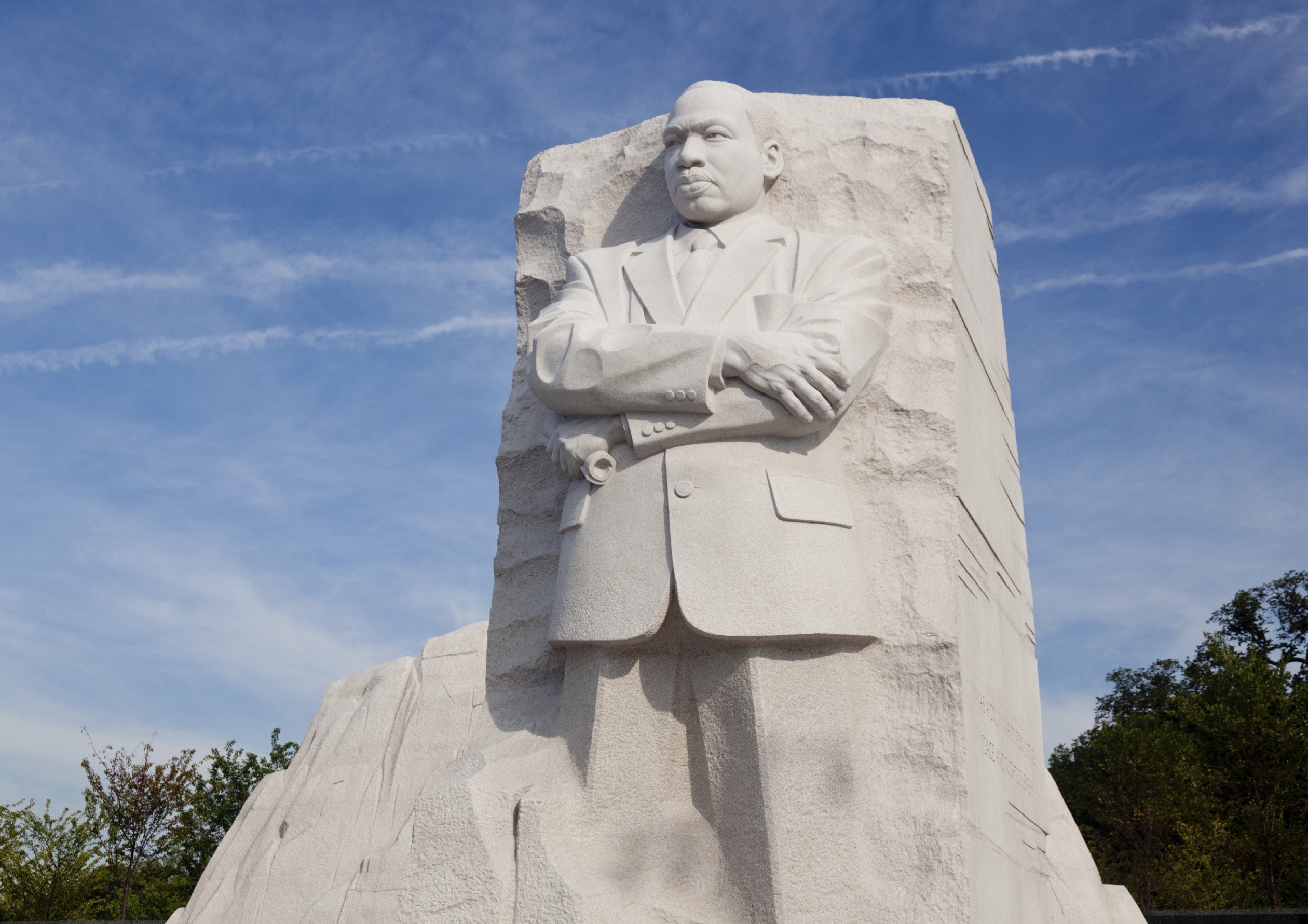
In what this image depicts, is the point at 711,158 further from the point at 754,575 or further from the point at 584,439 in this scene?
the point at 754,575

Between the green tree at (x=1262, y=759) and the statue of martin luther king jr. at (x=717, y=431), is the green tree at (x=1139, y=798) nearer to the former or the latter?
the green tree at (x=1262, y=759)

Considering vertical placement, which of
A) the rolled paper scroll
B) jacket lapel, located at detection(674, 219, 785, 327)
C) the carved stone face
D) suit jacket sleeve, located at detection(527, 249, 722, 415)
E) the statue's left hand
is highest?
the carved stone face

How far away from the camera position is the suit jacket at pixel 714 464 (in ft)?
12.6

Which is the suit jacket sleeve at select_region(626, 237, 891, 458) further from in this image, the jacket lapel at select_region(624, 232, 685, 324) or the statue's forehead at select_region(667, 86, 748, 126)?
the statue's forehead at select_region(667, 86, 748, 126)

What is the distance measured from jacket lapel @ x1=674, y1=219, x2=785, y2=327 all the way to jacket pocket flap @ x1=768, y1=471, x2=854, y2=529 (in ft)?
2.08

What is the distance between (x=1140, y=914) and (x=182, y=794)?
A: 18.8 meters

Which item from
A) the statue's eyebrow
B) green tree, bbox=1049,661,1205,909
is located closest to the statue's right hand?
the statue's eyebrow

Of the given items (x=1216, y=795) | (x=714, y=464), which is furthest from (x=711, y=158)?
(x=1216, y=795)

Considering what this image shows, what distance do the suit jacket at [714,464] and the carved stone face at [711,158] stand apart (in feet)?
0.87

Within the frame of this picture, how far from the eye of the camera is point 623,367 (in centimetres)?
406

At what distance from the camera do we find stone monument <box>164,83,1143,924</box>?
12.6 ft

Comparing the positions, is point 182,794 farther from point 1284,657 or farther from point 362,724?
point 1284,657

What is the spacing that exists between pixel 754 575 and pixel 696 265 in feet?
4.20

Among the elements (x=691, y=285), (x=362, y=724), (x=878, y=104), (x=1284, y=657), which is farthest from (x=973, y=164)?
(x=1284, y=657)
